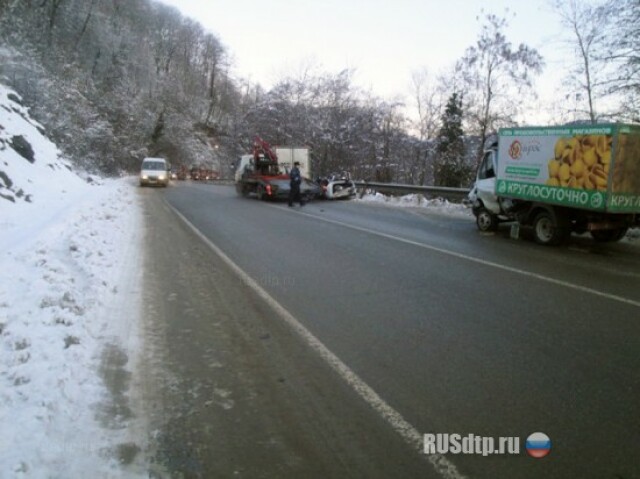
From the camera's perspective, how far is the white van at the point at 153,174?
110 feet

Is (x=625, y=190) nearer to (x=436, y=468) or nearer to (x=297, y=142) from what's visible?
(x=436, y=468)

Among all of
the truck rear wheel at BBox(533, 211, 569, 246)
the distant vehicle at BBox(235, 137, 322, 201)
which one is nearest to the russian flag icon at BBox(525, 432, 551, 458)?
the truck rear wheel at BBox(533, 211, 569, 246)

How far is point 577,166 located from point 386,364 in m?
8.52

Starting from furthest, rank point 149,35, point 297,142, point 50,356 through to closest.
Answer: point 149,35 → point 297,142 → point 50,356

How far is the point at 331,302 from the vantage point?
6320 millimetres

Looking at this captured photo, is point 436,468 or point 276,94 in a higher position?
point 276,94

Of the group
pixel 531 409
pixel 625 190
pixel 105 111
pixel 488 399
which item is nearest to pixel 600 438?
pixel 531 409

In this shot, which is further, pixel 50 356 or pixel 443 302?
pixel 443 302

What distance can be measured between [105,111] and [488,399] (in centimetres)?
5552

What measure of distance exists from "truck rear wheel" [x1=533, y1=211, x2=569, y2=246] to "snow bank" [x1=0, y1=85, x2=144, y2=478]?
8.80 metres

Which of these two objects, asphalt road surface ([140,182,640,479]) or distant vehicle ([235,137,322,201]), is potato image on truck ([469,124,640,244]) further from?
distant vehicle ([235,137,322,201])

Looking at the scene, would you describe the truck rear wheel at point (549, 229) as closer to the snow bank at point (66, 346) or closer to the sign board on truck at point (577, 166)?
the sign board on truck at point (577, 166)

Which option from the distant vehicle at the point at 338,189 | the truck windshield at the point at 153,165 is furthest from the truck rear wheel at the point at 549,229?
the truck windshield at the point at 153,165

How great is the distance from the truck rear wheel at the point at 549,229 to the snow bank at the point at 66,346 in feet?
28.9
